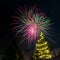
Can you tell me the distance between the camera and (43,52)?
23.8m

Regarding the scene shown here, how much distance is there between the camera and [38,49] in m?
23.7

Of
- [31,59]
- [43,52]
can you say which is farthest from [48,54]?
[31,59]

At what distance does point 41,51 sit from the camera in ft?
78.2

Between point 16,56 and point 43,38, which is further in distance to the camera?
point 43,38

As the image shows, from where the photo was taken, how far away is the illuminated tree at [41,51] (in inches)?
927

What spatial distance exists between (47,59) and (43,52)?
1.02 metres

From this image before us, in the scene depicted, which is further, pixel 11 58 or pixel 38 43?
pixel 38 43

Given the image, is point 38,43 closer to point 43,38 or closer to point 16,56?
point 43,38

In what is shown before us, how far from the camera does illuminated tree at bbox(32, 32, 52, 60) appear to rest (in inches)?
927

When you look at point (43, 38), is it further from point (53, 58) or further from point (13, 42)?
point (13, 42)

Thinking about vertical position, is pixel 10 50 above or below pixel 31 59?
above

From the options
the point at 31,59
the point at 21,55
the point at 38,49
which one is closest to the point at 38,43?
the point at 38,49

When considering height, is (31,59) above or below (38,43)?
below

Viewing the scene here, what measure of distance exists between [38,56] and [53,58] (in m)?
2.10
